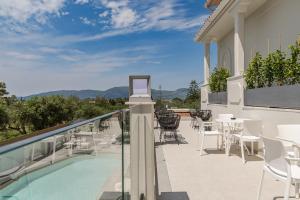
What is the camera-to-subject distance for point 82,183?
2.51 meters

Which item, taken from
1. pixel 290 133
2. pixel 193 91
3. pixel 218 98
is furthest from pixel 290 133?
pixel 193 91

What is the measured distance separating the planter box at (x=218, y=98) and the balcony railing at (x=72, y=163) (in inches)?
302

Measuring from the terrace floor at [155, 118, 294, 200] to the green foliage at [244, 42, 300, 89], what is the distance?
174 cm

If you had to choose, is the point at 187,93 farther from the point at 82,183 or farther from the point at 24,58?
the point at 24,58

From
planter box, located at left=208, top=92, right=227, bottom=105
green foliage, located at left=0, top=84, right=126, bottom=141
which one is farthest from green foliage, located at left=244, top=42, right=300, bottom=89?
green foliage, located at left=0, top=84, right=126, bottom=141

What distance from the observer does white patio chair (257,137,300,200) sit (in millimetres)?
2539

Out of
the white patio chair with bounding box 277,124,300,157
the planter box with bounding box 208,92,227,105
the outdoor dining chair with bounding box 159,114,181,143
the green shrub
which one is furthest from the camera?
the planter box with bounding box 208,92,227,105

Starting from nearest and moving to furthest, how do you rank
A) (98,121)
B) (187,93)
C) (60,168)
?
(60,168)
(98,121)
(187,93)

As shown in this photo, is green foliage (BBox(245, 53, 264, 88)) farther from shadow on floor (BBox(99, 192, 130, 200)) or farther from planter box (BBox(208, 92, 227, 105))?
shadow on floor (BBox(99, 192, 130, 200))

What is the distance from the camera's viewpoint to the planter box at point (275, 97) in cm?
487

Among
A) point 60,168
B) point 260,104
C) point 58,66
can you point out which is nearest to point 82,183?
point 60,168

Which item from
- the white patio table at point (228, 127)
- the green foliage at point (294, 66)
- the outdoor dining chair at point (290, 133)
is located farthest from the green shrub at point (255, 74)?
the outdoor dining chair at point (290, 133)

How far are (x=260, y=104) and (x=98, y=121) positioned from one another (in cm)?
476

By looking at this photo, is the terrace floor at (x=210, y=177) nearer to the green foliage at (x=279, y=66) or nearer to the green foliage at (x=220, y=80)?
the green foliage at (x=279, y=66)
